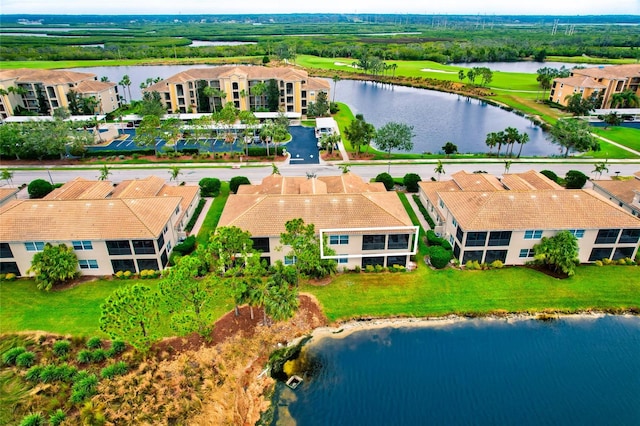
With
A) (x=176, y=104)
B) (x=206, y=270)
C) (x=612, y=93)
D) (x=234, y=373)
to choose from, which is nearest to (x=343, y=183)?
(x=206, y=270)

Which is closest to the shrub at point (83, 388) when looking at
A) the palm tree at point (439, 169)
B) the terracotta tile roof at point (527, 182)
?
the terracotta tile roof at point (527, 182)

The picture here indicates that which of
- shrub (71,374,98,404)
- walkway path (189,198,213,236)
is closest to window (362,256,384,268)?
walkway path (189,198,213,236)

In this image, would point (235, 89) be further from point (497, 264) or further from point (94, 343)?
point (94, 343)

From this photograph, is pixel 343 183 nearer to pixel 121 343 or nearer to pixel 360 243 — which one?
pixel 360 243

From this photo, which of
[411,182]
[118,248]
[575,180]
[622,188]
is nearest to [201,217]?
[118,248]

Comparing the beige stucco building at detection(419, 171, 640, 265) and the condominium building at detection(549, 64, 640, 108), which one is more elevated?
the condominium building at detection(549, 64, 640, 108)

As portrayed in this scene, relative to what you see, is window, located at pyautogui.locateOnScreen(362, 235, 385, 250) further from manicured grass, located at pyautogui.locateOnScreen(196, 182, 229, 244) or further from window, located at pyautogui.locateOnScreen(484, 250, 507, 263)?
manicured grass, located at pyautogui.locateOnScreen(196, 182, 229, 244)
